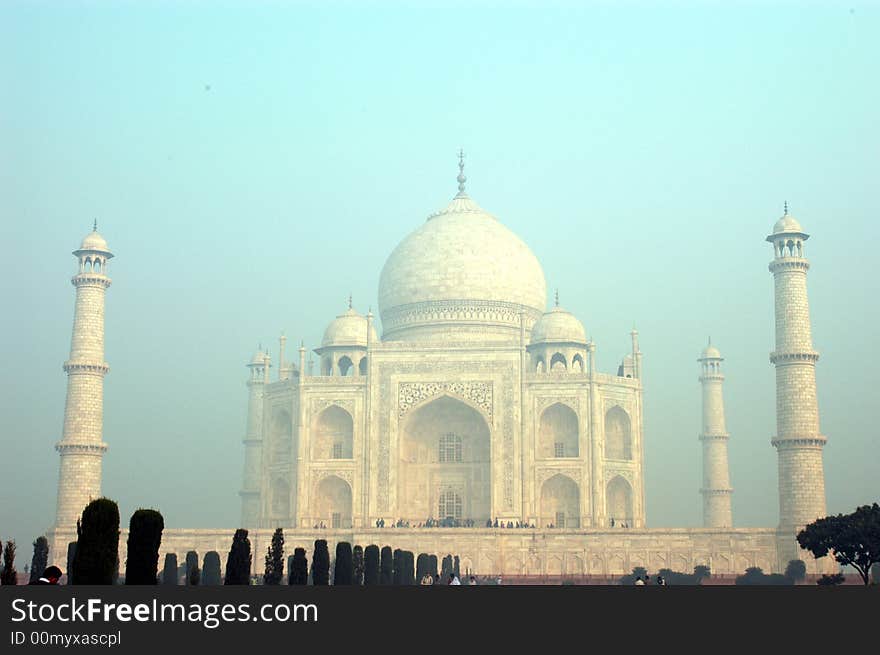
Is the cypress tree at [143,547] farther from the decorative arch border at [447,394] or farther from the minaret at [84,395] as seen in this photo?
the decorative arch border at [447,394]

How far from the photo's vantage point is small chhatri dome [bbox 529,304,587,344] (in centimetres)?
3984

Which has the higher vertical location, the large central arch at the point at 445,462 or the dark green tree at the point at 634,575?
the large central arch at the point at 445,462

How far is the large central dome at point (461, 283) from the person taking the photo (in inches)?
1656

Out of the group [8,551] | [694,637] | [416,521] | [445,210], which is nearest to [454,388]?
[416,521]

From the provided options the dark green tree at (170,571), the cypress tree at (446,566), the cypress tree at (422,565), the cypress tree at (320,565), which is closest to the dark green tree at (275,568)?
the cypress tree at (320,565)

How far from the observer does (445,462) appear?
39.5 meters

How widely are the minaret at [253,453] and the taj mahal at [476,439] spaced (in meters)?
0.20

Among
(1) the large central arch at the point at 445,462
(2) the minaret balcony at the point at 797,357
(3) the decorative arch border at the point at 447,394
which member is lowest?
(1) the large central arch at the point at 445,462

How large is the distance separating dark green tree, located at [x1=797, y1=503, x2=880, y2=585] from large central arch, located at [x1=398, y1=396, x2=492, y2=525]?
540 inches

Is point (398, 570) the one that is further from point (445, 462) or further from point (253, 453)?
point (253, 453)

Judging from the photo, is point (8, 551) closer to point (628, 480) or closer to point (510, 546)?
point (510, 546)

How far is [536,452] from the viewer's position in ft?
124

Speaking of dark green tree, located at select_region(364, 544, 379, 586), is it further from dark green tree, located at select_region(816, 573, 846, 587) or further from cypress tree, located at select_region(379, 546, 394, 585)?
dark green tree, located at select_region(816, 573, 846, 587)

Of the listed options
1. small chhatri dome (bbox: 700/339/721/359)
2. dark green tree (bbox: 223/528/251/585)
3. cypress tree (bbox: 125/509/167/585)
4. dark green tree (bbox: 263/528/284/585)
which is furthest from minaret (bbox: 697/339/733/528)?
cypress tree (bbox: 125/509/167/585)
